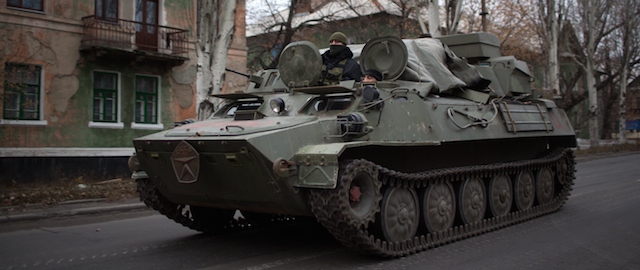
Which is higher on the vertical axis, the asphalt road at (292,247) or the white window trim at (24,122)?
the white window trim at (24,122)

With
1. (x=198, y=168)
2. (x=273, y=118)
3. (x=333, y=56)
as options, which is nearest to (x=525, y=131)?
(x=333, y=56)

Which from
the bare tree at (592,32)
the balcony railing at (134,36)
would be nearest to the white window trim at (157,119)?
the balcony railing at (134,36)

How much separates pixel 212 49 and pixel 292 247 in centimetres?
721

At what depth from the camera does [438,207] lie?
7.88 meters

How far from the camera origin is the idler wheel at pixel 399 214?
6.96m

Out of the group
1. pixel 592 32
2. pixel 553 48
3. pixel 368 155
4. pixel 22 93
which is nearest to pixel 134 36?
pixel 22 93

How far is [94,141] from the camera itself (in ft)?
57.2

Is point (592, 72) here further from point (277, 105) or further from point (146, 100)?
point (277, 105)

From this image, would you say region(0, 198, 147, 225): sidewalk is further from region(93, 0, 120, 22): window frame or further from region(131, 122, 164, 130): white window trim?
region(93, 0, 120, 22): window frame

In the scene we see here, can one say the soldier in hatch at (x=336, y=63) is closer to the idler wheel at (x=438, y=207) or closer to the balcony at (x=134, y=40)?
the idler wheel at (x=438, y=207)

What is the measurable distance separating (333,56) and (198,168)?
109 inches

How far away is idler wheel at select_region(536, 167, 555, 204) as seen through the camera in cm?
1031

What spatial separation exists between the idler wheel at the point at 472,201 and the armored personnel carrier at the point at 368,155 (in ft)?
0.08

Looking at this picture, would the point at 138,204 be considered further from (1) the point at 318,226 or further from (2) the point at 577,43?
(2) the point at 577,43
